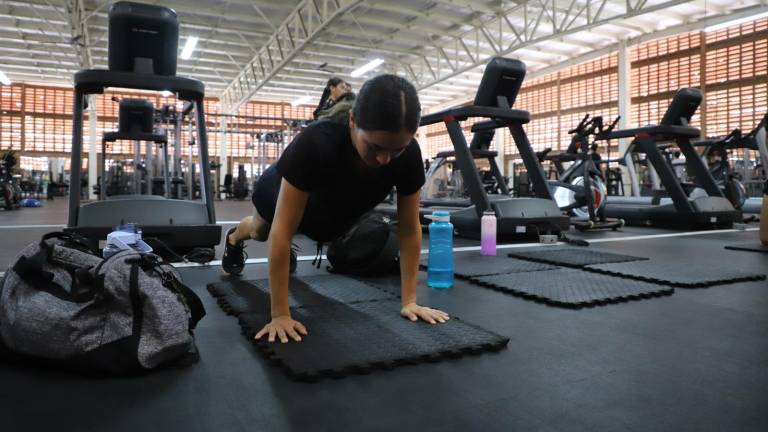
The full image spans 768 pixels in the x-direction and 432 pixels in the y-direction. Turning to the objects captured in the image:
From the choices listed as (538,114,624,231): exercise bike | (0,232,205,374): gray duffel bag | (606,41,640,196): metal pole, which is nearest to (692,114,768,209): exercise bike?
(538,114,624,231): exercise bike

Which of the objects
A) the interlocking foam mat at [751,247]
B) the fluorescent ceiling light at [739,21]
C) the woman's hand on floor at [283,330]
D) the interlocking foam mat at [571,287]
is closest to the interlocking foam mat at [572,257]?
the interlocking foam mat at [571,287]

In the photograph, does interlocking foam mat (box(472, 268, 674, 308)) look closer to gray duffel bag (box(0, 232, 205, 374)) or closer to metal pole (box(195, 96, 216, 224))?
gray duffel bag (box(0, 232, 205, 374))

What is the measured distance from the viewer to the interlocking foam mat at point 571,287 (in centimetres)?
209

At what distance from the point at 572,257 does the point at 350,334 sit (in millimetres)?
2205

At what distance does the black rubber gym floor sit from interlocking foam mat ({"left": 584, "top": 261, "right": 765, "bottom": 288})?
762 mm

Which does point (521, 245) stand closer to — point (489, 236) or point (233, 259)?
point (489, 236)

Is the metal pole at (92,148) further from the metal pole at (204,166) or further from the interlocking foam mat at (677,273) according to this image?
the interlocking foam mat at (677,273)

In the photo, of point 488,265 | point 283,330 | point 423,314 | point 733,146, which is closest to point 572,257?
point 488,265

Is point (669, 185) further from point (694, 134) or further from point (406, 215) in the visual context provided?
point (406, 215)

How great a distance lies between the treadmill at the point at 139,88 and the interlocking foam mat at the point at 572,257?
2.01m

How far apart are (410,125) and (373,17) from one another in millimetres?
11050

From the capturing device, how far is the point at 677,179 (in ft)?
19.6

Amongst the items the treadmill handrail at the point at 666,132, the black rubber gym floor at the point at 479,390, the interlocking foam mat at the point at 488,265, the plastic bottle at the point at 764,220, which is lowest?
the black rubber gym floor at the point at 479,390

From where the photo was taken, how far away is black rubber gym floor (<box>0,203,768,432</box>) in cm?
101
